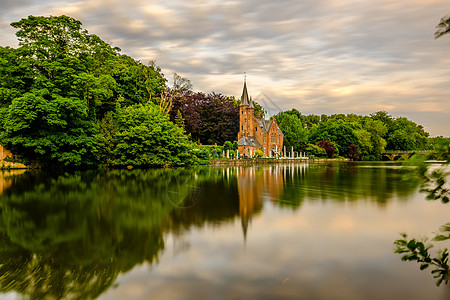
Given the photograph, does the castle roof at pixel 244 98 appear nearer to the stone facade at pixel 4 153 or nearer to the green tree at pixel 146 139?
the green tree at pixel 146 139

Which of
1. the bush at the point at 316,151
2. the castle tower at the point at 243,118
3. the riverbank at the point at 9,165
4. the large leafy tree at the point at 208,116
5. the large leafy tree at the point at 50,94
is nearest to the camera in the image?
the large leafy tree at the point at 50,94

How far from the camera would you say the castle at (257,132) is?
2906 inches

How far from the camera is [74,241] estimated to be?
7402 mm

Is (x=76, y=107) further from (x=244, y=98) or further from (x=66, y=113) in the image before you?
(x=244, y=98)

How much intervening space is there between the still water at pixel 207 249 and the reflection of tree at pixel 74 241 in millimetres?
26

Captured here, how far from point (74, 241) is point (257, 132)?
70.1m

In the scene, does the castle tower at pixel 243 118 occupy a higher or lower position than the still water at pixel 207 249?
higher

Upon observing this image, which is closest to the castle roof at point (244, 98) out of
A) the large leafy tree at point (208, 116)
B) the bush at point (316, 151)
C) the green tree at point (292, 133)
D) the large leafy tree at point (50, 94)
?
the large leafy tree at point (208, 116)

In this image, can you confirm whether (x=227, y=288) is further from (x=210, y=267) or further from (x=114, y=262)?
(x=114, y=262)

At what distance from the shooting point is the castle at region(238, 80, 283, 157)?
73.8 metres

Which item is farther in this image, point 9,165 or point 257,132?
point 257,132

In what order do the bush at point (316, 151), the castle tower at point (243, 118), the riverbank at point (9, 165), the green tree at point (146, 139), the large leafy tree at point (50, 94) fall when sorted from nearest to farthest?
the large leafy tree at point (50, 94), the riverbank at point (9, 165), the green tree at point (146, 139), the bush at point (316, 151), the castle tower at point (243, 118)

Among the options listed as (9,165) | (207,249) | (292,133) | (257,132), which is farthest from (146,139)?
(292,133)

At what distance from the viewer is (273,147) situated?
250 feet
